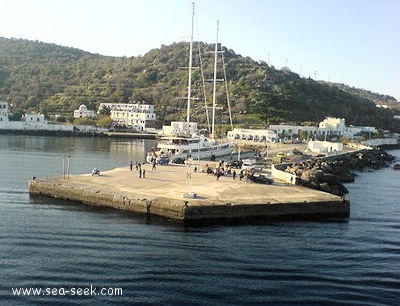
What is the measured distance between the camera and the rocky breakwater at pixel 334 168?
149 ft

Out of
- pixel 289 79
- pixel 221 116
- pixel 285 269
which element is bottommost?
pixel 285 269

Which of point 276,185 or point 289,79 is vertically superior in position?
point 289,79

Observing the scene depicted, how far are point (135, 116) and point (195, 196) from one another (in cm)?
11424

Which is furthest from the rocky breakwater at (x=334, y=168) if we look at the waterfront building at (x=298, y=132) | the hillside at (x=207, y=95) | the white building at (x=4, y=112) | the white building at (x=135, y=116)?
the white building at (x=4, y=112)

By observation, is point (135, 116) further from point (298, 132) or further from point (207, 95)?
point (298, 132)

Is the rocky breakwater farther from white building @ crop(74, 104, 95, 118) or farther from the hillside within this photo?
white building @ crop(74, 104, 95, 118)

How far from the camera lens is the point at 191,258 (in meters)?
26.2

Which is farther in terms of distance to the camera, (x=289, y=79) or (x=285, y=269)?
(x=289, y=79)

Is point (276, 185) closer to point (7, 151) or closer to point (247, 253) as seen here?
point (247, 253)

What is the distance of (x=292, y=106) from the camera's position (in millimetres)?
152125

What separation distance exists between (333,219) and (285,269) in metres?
12.3

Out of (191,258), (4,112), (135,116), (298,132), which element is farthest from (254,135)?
(191,258)

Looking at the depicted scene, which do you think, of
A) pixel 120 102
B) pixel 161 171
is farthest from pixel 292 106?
pixel 161 171

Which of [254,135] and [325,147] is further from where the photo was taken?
[254,135]
